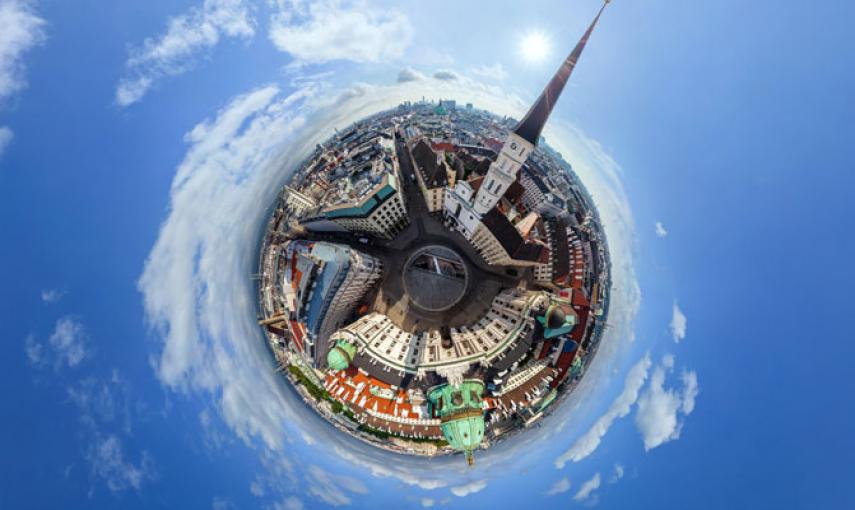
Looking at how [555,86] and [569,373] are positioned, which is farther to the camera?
[569,373]

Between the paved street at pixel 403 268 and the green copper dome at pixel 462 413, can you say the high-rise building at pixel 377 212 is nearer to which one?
the paved street at pixel 403 268

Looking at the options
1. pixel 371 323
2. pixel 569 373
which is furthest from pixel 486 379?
pixel 371 323

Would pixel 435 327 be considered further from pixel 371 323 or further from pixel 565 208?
pixel 565 208

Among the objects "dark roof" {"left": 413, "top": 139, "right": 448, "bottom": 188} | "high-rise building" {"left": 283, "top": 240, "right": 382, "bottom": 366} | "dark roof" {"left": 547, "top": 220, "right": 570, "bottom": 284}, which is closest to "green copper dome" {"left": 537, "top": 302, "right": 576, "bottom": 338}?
"dark roof" {"left": 547, "top": 220, "right": 570, "bottom": 284}

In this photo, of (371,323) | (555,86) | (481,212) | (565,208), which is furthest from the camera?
(565,208)

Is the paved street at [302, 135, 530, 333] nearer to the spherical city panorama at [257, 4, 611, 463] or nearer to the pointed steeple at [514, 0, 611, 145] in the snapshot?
the spherical city panorama at [257, 4, 611, 463]

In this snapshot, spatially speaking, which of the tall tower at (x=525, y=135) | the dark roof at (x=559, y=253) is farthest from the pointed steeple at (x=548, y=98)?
the dark roof at (x=559, y=253)
